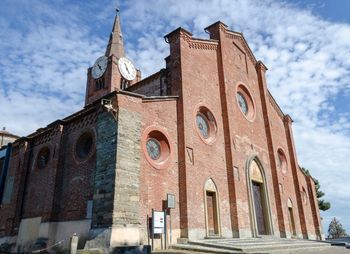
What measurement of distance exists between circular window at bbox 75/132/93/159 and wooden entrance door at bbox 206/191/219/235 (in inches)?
216

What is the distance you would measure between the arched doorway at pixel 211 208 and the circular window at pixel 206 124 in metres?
2.20

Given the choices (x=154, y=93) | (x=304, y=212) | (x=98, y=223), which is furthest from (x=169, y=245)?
(x=304, y=212)

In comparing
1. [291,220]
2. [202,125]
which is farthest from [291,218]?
[202,125]

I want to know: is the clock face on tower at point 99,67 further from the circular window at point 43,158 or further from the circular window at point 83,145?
the circular window at point 83,145

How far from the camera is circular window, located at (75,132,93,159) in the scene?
12609 mm

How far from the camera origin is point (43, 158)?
1505cm

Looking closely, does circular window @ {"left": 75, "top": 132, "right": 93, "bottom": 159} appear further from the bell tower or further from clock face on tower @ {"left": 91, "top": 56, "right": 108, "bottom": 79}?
clock face on tower @ {"left": 91, "top": 56, "right": 108, "bottom": 79}

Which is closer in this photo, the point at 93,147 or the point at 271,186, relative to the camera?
the point at 93,147

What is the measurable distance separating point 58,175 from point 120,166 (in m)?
4.35

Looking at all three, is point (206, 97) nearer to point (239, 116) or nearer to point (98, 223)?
point (239, 116)

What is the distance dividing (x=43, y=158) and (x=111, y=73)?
1859 cm

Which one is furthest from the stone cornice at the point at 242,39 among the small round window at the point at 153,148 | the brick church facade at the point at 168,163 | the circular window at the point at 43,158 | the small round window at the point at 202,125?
the circular window at the point at 43,158

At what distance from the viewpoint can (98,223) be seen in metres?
9.49

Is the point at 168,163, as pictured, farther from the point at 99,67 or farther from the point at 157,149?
the point at 99,67
